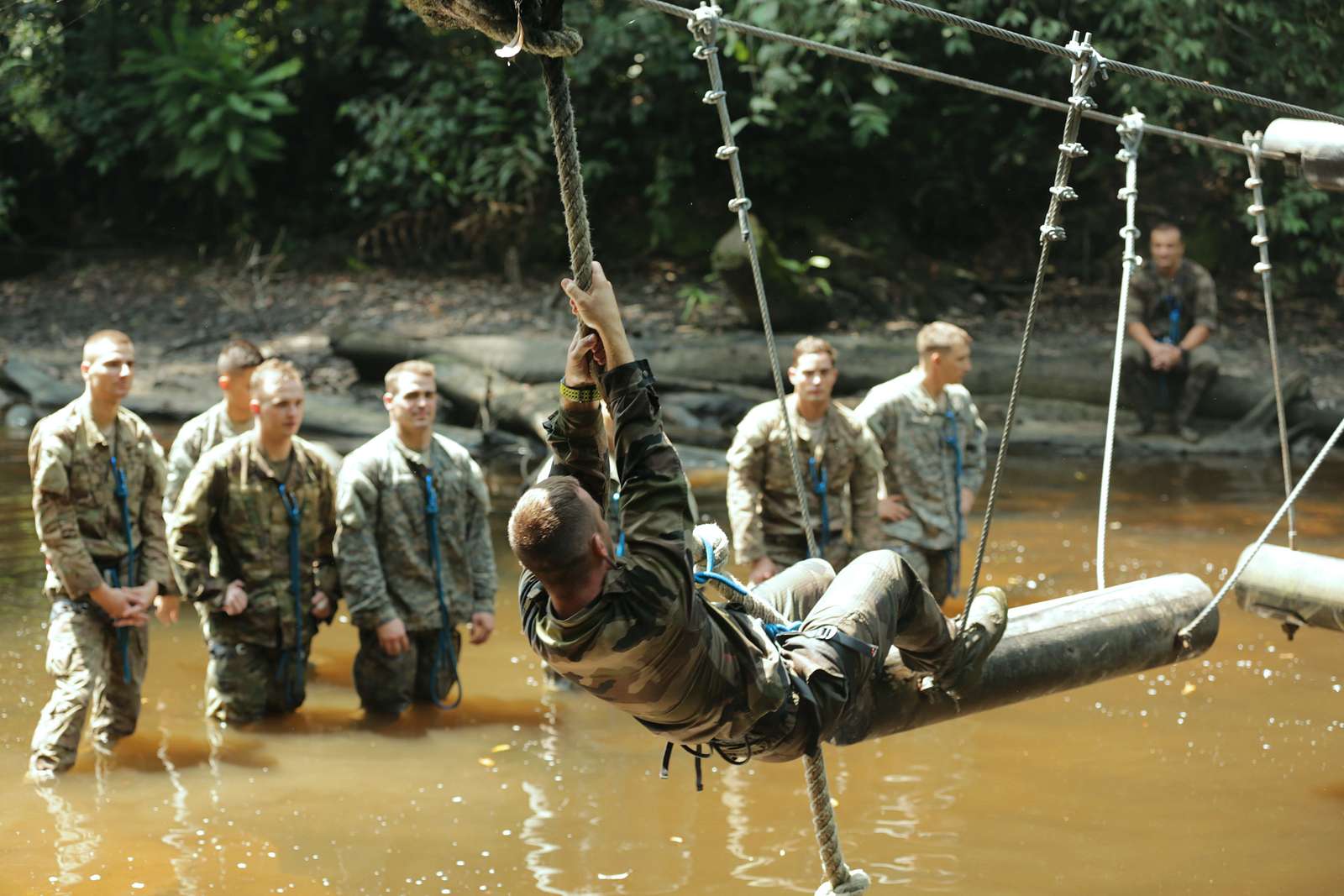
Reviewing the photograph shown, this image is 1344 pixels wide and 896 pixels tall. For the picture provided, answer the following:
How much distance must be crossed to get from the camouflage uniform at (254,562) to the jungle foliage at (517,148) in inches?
447

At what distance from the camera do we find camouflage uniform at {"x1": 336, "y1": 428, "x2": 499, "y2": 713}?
696cm

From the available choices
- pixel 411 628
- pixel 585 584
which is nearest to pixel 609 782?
pixel 411 628

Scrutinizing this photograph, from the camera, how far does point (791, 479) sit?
7457 millimetres

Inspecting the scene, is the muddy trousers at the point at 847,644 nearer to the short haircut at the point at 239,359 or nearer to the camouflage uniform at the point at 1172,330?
the short haircut at the point at 239,359

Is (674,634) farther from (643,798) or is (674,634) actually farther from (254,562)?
(254,562)

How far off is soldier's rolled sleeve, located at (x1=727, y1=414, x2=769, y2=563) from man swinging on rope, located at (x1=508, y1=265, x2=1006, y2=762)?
2836mm

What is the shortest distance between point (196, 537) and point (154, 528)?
0.18 m

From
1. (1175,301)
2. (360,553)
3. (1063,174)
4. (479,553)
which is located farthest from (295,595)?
(1175,301)

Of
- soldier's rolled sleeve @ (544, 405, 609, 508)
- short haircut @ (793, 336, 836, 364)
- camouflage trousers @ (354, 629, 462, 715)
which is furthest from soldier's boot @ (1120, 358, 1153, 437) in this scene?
soldier's rolled sleeve @ (544, 405, 609, 508)

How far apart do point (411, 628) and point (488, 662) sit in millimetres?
1171

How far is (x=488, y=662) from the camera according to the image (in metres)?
8.23

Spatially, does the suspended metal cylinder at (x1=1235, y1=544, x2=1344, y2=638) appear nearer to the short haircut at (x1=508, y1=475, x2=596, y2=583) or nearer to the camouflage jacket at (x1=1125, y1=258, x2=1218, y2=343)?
the short haircut at (x1=508, y1=475, x2=596, y2=583)

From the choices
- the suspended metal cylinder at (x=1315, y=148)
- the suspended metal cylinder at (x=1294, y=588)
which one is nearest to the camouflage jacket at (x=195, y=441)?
the suspended metal cylinder at (x=1294, y=588)

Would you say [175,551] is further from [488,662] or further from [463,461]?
[488,662]
